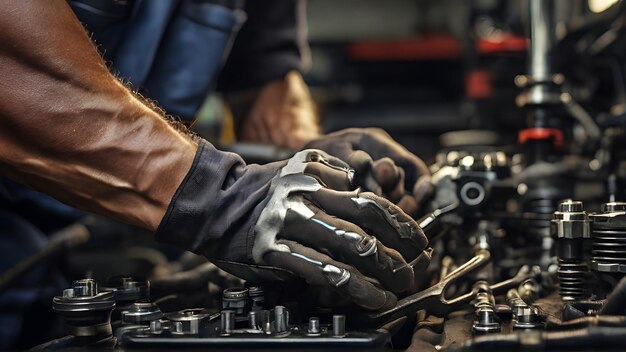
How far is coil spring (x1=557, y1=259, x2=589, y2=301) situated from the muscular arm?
20.7 inches

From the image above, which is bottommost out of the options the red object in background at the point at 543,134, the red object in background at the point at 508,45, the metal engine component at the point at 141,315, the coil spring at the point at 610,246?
the metal engine component at the point at 141,315

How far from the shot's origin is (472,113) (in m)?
3.46

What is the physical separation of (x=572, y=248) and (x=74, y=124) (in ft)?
2.26

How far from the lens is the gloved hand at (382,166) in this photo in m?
1.09

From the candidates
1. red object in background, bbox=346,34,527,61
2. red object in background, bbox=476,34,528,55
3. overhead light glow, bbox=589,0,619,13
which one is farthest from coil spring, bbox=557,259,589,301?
red object in background, bbox=346,34,527,61

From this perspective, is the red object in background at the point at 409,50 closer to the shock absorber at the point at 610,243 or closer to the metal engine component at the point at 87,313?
the shock absorber at the point at 610,243

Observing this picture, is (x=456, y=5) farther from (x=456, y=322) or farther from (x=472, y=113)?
Result: (x=456, y=322)

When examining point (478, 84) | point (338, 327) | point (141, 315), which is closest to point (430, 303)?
point (338, 327)

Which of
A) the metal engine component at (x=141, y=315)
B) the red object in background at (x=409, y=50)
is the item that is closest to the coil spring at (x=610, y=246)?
the metal engine component at (x=141, y=315)

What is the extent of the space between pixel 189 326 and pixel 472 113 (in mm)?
2885

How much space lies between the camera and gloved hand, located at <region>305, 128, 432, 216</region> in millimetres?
1087

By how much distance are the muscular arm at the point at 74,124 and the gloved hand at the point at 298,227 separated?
4 centimetres

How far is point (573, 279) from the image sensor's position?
3.11ft

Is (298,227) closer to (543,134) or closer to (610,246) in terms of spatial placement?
(610,246)
